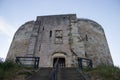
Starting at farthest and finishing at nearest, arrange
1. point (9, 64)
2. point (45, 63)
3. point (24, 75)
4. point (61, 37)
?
point (61, 37)
point (45, 63)
point (9, 64)
point (24, 75)

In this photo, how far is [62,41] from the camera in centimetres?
1636

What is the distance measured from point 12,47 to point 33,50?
532 centimetres

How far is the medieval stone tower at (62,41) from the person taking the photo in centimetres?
1552

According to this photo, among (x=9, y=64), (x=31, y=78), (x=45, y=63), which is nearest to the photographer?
(x=31, y=78)

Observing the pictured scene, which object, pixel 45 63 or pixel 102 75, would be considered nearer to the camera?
pixel 102 75

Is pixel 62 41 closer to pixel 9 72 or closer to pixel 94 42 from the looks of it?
pixel 94 42

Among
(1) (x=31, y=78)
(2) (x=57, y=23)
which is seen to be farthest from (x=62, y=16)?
(1) (x=31, y=78)

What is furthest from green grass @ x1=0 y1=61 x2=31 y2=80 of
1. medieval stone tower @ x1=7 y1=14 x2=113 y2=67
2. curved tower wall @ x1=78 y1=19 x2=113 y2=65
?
curved tower wall @ x1=78 y1=19 x2=113 y2=65

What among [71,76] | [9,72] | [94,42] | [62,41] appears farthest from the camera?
[94,42]

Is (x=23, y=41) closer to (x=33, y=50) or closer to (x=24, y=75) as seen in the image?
(x=33, y=50)

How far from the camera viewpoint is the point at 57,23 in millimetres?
18000

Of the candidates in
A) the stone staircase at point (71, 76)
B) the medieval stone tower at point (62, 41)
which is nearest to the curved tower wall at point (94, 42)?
the medieval stone tower at point (62, 41)

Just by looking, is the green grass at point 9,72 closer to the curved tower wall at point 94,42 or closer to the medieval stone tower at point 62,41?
the medieval stone tower at point 62,41

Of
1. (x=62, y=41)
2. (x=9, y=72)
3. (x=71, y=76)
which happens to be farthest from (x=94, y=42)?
(x=9, y=72)
